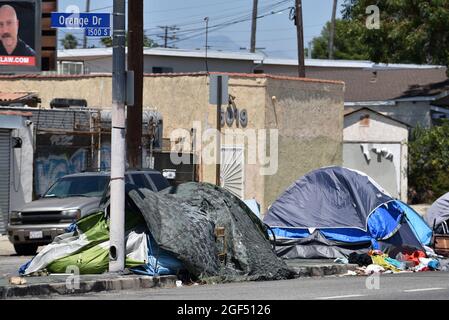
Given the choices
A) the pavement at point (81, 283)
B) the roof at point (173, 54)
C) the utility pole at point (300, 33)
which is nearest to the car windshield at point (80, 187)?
the pavement at point (81, 283)

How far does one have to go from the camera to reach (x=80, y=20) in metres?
16.6

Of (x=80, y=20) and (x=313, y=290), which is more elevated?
(x=80, y=20)

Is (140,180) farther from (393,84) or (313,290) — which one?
(393,84)

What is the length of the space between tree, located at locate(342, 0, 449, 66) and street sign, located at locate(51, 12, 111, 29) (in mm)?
24648

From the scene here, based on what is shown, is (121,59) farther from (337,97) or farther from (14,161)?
(337,97)

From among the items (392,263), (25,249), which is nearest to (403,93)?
(25,249)

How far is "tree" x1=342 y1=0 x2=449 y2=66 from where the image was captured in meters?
39.6

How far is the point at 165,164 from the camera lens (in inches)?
1307

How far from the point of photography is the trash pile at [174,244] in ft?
54.6

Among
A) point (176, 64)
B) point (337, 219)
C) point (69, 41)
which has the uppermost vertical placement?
point (69, 41)

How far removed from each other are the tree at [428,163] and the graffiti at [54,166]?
15.5m

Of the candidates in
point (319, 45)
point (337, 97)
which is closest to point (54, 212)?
point (337, 97)

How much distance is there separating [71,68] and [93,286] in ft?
95.7
